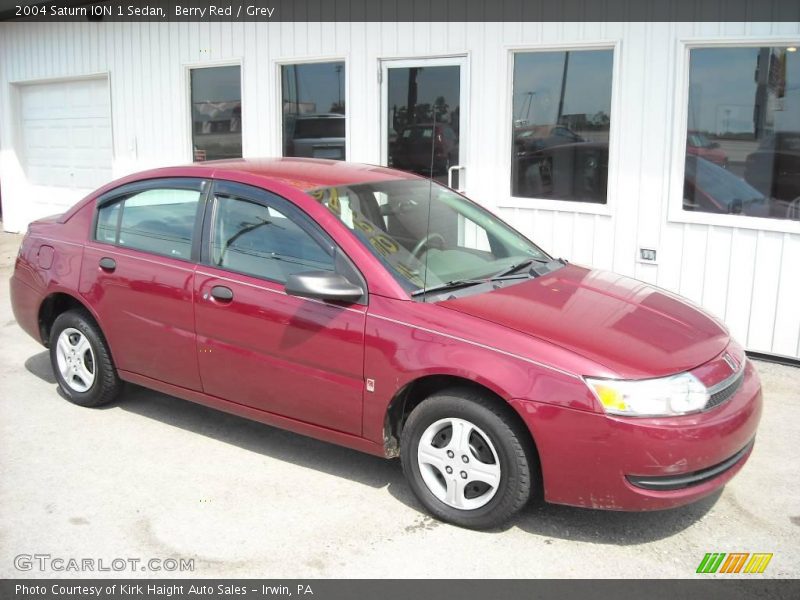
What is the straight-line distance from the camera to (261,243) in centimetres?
450

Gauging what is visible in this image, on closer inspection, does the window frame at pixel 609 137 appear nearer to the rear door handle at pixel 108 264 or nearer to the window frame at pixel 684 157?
the window frame at pixel 684 157

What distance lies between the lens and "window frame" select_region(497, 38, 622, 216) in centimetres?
712

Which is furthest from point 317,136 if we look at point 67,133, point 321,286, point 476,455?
point 476,455

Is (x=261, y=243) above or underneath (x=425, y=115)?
underneath

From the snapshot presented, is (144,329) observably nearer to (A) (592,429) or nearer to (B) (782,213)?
(A) (592,429)

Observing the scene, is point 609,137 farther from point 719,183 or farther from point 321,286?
point 321,286

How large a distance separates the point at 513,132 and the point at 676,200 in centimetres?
176

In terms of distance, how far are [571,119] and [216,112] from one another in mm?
4784

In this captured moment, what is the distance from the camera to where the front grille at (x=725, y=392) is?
366cm

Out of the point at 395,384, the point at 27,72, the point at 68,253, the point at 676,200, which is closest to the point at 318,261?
the point at 395,384

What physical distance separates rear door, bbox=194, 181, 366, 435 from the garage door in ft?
26.9

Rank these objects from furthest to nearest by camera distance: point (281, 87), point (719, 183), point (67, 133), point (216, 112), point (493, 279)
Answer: point (67, 133) < point (216, 112) < point (281, 87) < point (719, 183) < point (493, 279)

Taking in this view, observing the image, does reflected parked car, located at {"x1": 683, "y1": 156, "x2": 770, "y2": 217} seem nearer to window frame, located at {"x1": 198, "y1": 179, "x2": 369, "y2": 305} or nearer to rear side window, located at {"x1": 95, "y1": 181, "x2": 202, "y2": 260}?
window frame, located at {"x1": 198, "y1": 179, "x2": 369, "y2": 305}
